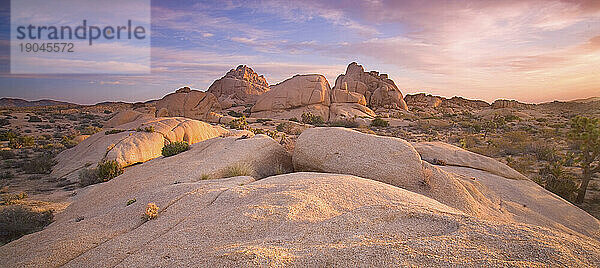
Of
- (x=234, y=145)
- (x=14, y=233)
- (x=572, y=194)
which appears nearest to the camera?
(x=14, y=233)

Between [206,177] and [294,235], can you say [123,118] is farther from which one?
[294,235]

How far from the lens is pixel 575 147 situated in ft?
55.1

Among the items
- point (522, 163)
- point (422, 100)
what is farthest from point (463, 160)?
point (422, 100)

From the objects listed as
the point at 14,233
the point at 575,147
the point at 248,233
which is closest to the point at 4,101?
the point at 14,233

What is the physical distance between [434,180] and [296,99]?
36.2 meters

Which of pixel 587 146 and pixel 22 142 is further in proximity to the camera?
pixel 22 142

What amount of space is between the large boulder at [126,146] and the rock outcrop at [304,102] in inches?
987

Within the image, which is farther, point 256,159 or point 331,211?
point 256,159

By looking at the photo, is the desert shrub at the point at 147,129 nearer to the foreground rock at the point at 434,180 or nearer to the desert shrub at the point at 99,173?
the desert shrub at the point at 99,173

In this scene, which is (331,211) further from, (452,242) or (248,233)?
(452,242)

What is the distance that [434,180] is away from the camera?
7.66 meters

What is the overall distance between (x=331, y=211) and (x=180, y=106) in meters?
36.3

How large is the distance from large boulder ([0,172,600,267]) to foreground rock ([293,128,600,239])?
73.8 inches

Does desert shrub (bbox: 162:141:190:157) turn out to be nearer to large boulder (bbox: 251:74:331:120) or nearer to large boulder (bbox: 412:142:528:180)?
large boulder (bbox: 412:142:528:180)
